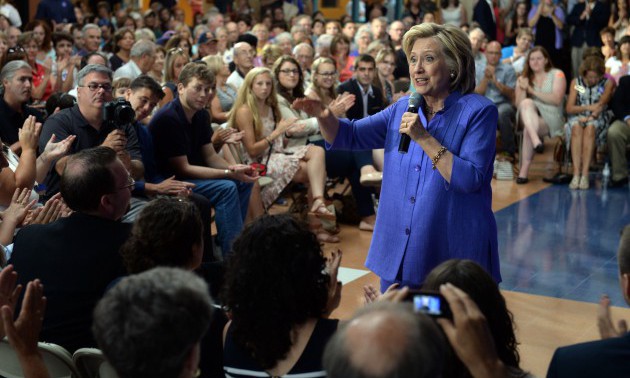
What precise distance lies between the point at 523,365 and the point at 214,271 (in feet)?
6.09

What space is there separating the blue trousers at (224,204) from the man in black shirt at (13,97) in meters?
1.27

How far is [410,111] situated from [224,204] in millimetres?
2868

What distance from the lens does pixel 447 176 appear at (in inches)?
110

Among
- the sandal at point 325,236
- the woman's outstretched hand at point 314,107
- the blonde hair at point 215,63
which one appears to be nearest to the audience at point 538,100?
the sandal at point 325,236

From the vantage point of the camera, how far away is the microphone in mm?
2961

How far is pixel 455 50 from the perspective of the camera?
2939 millimetres

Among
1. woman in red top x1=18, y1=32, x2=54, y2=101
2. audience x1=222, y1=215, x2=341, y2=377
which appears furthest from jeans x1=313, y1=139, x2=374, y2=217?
audience x1=222, y1=215, x2=341, y2=377

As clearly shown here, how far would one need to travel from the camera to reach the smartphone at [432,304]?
174 cm

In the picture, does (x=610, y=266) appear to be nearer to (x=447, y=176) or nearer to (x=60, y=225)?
(x=447, y=176)

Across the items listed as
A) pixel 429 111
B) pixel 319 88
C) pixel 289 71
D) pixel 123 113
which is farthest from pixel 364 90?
pixel 429 111

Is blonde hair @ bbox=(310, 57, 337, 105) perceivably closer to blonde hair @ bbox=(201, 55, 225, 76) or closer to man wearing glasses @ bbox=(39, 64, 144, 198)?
blonde hair @ bbox=(201, 55, 225, 76)

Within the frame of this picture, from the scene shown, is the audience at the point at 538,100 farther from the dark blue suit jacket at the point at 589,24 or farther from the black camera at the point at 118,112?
the black camera at the point at 118,112

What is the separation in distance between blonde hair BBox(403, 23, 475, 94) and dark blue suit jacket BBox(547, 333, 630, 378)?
4.04ft

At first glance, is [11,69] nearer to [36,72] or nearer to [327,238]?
[36,72]
